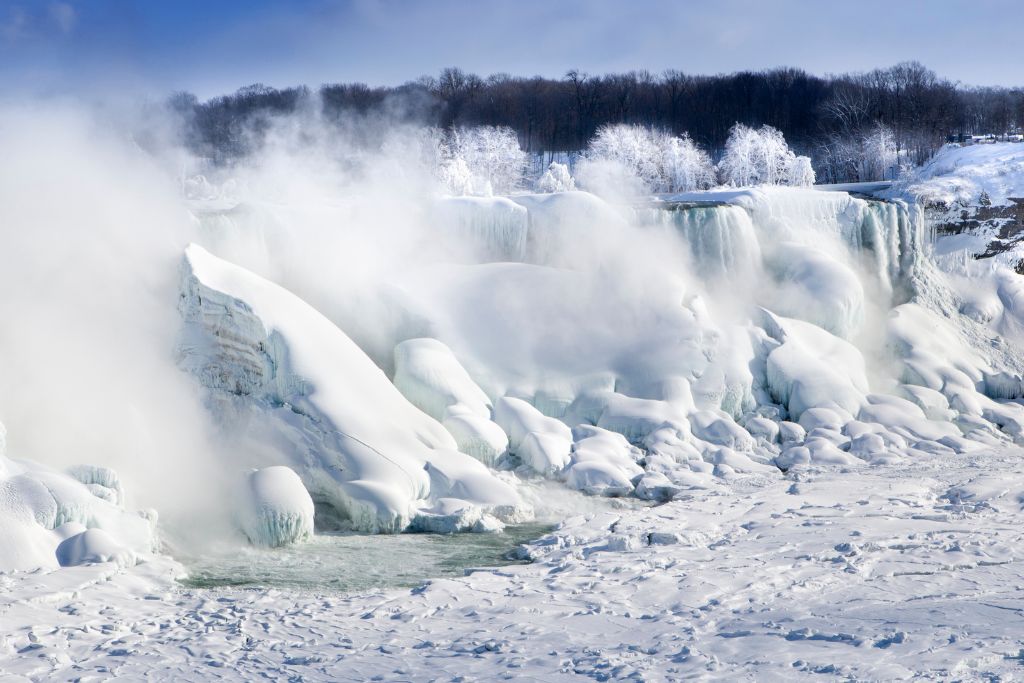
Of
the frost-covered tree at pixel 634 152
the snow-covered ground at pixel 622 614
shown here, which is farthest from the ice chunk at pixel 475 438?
the frost-covered tree at pixel 634 152

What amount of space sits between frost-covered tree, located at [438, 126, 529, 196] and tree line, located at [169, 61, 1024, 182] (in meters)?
2.59

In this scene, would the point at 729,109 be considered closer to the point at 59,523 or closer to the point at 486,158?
the point at 486,158

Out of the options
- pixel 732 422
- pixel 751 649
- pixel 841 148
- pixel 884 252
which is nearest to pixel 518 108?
pixel 841 148

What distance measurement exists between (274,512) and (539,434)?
337 centimetres

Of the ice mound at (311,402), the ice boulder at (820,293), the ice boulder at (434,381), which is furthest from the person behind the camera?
the ice boulder at (820,293)

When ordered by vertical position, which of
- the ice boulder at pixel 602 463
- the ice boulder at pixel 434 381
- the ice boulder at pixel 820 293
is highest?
the ice boulder at pixel 820 293

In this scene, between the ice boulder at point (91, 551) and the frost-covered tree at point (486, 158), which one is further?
the frost-covered tree at point (486, 158)

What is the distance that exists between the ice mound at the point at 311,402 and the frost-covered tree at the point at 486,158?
72.9ft

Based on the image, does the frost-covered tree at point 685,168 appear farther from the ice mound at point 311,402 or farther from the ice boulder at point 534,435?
the ice mound at point 311,402

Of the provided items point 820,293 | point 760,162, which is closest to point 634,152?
point 760,162

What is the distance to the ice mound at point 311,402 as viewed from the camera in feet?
30.7

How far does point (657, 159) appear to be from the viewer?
34469 millimetres

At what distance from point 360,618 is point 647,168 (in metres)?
28.9

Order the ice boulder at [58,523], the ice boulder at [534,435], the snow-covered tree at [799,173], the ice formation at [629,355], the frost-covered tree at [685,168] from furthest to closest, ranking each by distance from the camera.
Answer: the frost-covered tree at [685,168]
the snow-covered tree at [799,173]
the ice boulder at [534,435]
the ice formation at [629,355]
the ice boulder at [58,523]
